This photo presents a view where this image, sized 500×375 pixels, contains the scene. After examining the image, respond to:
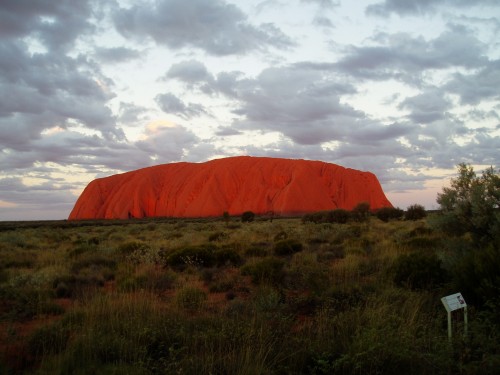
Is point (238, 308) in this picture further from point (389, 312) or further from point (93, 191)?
point (93, 191)

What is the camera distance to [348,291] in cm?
653

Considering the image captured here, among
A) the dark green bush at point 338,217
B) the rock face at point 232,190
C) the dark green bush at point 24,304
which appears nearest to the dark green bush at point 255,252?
the dark green bush at point 24,304

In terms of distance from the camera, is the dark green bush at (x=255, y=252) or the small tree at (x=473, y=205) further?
the dark green bush at (x=255, y=252)

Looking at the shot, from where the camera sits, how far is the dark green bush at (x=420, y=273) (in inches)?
274

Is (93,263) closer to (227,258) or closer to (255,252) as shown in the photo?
(227,258)

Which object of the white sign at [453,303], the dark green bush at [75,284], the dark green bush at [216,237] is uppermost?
the white sign at [453,303]

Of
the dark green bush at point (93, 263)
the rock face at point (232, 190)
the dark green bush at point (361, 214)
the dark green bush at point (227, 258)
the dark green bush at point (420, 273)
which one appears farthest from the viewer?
the rock face at point (232, 190)

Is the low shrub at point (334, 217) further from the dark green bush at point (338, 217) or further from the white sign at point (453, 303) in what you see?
the white sign at point (453, 303)

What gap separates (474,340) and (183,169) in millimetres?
86533

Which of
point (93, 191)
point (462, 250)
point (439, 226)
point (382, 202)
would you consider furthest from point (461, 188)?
point (93, 191)

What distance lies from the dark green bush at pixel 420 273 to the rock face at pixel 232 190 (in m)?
59.9

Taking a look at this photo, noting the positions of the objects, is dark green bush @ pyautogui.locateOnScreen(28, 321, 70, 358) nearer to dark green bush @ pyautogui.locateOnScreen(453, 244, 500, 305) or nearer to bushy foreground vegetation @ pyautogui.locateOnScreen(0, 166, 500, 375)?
bushy foreground vegetation @ pyautogui.locateOnScreen(0, 166, 500, 375)

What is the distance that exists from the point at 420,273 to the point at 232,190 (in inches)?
2788

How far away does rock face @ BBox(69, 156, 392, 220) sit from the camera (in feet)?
237
